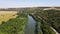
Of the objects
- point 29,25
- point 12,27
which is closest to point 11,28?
point 12,27

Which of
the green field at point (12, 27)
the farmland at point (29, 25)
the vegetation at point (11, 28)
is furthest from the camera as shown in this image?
the farmland at point (29, 25)

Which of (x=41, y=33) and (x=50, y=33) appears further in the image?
(x=41, y=33)

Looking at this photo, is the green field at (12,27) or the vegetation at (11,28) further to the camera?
the green field at (12,27)

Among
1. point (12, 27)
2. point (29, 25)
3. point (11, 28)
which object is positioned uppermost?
point (11, 28)

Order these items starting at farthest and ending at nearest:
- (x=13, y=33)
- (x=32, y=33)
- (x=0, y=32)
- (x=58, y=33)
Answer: (x=32, y=33)
(x=58, y=33)
(x=13, y=33)
(x=0, y=32)

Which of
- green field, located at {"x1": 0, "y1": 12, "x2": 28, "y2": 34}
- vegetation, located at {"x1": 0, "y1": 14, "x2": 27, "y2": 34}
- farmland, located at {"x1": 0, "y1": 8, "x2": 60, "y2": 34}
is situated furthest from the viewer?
Answer: farmland, located at {"x1": 0, "y1": 8, "x2": 60, "y2": 34}

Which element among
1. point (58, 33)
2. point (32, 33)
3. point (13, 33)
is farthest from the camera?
point (32, 33)

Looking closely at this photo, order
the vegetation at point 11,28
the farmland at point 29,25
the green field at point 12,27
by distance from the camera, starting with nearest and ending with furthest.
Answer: the vegetation at point 11,28, the green field at point 12,27, the farmland at point 29,25

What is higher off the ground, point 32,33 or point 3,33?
point 3,33

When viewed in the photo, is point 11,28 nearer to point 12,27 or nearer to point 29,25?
point 12,27

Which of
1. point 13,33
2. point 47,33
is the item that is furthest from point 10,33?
point 47,33

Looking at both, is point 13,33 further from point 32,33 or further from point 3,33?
point 32,33
